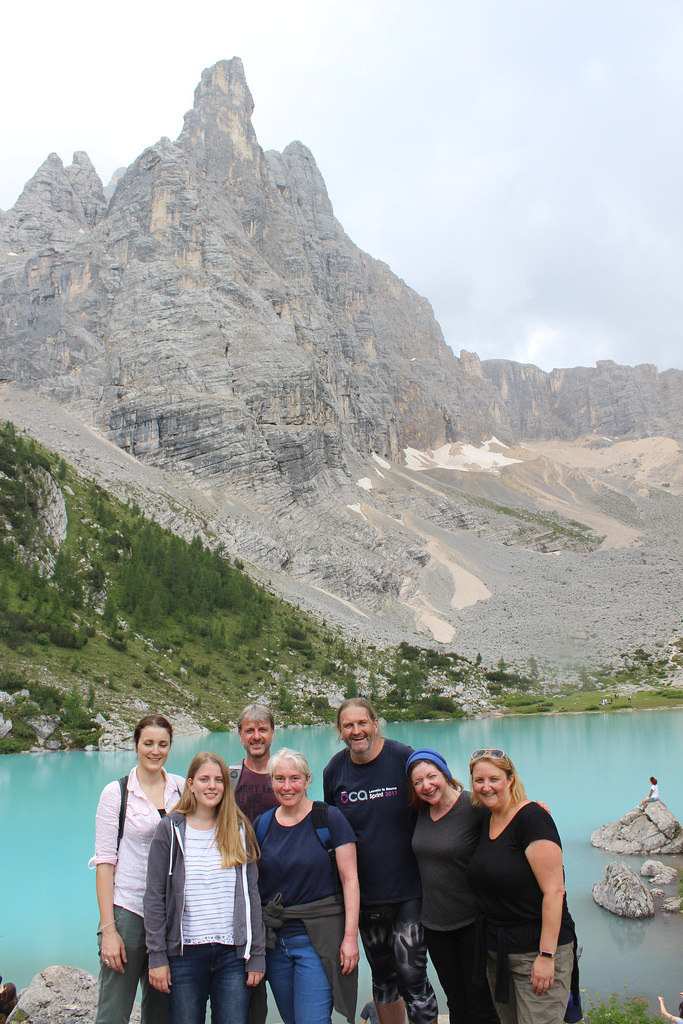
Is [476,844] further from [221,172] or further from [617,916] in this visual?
[221,172]

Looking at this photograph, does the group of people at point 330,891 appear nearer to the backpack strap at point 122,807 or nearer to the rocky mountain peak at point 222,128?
the backpack strap at point 122,807

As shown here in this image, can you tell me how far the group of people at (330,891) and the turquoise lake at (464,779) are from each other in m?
5.75

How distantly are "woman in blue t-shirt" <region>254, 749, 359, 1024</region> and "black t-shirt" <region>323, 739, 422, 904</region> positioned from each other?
32cm

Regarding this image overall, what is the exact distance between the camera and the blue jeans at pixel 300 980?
487 cm

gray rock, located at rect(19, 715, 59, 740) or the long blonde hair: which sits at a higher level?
the long blonde hair

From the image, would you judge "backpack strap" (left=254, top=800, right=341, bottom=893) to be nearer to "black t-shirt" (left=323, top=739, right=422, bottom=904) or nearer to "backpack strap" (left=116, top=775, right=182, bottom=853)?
"black t-shirt" (left=323, top=739, right=422, bottom=904)

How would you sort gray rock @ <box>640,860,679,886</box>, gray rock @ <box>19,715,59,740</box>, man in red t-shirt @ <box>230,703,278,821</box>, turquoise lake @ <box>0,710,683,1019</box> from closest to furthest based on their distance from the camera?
man in red t-shirt @ <box>230,703,278,821</box>
turquoise lake @ <box>0,710,683,1019</box>
gray rock @ <box>640,860,679,886</box>
gray rock @ <box>19,715,59,740</box>

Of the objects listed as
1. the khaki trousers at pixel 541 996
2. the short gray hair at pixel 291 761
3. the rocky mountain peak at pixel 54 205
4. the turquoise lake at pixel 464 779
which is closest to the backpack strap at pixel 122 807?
the short gray hair at pixel 291 761

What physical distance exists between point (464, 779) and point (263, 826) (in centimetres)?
2205

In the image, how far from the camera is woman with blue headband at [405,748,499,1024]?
4.95 metres

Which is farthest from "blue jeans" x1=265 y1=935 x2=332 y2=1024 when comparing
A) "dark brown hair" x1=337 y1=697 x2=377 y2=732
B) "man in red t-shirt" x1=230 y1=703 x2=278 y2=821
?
"dark brown hair" x1=337 y1=697 x2=377 y2=732

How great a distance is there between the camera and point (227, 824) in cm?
490

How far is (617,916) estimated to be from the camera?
11.9 meters

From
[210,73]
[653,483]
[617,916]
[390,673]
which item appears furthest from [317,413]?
[653,483]
